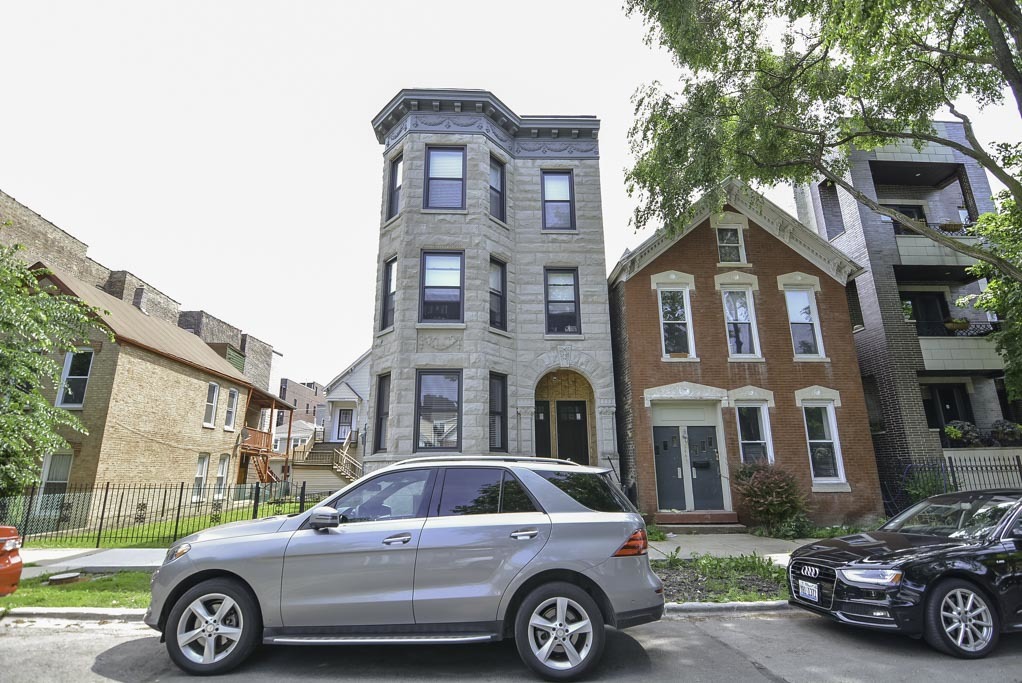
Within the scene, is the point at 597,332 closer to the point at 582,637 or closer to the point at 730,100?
the point at 730,100

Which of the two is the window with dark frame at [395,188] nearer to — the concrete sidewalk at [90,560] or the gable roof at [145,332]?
the gable roof at [145,332]

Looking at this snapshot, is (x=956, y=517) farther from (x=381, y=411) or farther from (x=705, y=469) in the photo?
(x=381, y=411)

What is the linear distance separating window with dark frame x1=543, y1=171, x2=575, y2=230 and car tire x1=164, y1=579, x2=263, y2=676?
13008 millimetres

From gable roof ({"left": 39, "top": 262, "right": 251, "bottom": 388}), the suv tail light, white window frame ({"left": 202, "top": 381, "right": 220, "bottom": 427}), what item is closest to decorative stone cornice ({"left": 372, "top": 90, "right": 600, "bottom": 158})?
gable roof ({"left": 39, "top": 262, "right": 251, "bottom": 388})

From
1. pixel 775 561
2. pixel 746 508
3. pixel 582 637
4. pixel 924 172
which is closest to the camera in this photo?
pixel 582 637

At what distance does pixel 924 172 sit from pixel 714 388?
1178cm

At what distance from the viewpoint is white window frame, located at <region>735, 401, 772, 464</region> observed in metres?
13.8

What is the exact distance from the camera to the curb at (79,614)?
6297 millimetres

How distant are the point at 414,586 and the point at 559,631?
1310 mm


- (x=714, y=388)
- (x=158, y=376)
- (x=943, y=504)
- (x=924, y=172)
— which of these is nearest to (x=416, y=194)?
(x=714, y=388)

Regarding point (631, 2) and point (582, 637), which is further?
point (631, 2)

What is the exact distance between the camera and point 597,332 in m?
14.8

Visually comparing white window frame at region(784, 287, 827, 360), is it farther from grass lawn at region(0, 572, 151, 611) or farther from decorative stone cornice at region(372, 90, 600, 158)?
grass lawn at region(0, 572, 151, 611)

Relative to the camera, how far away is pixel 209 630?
4.55 meters
